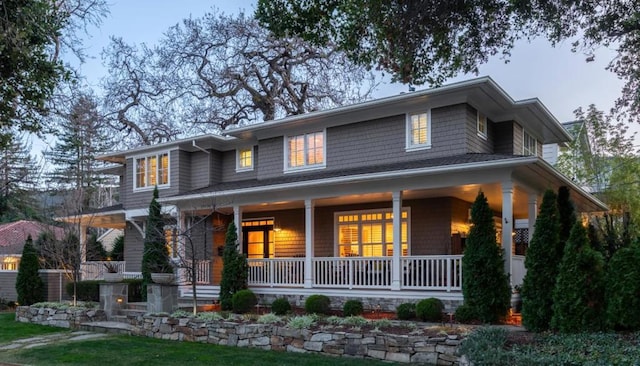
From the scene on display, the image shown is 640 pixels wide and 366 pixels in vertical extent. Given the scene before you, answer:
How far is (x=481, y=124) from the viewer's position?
14609 millimetres

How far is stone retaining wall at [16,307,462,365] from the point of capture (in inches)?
340

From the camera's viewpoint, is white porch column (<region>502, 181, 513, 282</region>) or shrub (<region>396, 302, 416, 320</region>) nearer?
white porch column (<region>502, 181, 513, 282</region>)

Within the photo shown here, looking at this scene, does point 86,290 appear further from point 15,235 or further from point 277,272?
point 15,235

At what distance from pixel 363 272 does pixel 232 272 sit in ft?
11.7

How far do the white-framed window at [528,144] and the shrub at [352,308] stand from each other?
259 inches

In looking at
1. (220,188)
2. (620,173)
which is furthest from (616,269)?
(620,173)

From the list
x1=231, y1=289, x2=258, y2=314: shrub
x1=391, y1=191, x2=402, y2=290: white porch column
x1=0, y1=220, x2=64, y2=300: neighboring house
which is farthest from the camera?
x1=0, y1=220, x2=64, y2=300: neighboring house

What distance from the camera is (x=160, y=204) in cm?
1758

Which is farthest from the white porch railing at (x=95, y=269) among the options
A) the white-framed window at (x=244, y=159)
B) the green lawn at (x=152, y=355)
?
the green lawn at (x=152, y=355)

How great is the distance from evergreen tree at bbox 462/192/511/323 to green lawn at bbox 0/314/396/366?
329cm

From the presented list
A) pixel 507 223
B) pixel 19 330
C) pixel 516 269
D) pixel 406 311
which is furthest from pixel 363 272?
pixel 19 330

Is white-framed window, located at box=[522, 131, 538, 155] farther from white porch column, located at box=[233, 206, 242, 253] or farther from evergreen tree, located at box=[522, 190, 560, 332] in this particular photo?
white porch column, located at box=[233, 206, 242, 253]

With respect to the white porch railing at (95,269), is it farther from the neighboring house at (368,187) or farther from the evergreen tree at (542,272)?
the evergreen tree at (542,272)

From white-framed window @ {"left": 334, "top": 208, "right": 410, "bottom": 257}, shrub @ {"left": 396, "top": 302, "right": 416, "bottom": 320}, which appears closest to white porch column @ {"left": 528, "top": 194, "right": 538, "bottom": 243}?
white-framed window @ {"left": 334, "top": 208, "right": 410, "bottom": 257}
